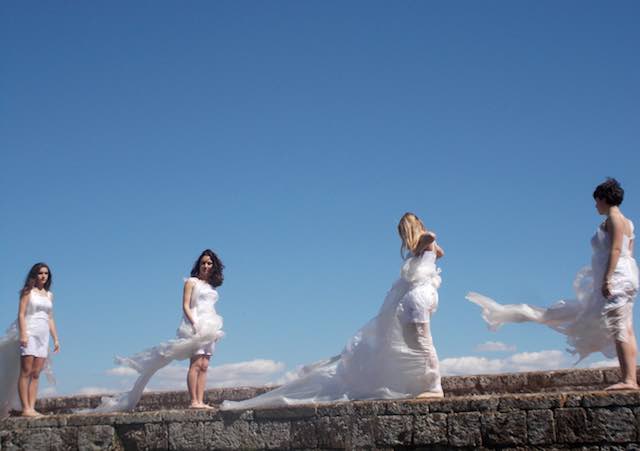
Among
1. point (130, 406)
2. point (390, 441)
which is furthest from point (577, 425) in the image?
point (130, 406)

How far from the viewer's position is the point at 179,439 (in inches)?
312

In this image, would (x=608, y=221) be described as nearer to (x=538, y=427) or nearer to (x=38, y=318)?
(x=538, y=427)

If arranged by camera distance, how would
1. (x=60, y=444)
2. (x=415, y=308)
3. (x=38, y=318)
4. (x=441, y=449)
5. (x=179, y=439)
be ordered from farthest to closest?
(x=38, y=318) → (x=60, y=444) → (x=179, y=439) → (x=415, y=308) → (x=441, y=449)

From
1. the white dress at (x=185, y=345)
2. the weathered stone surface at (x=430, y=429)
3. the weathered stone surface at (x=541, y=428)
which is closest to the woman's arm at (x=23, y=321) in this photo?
the white dress at (x=185, y=345)

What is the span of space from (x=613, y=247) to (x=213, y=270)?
171 inches

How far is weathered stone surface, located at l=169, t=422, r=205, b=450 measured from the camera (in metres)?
7.82

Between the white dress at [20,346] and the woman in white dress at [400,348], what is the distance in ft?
9.71

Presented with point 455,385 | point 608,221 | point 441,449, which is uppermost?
point 608,221

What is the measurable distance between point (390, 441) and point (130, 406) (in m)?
3.53

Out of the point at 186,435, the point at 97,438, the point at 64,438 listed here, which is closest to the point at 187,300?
the point at 186,435

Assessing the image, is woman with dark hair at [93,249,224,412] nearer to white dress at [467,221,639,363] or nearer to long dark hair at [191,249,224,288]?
long dark hair at [191,249,224,288]

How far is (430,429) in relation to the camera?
6652 millimetres

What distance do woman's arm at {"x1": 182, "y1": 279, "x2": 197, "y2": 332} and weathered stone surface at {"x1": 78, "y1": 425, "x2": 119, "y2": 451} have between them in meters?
1.42

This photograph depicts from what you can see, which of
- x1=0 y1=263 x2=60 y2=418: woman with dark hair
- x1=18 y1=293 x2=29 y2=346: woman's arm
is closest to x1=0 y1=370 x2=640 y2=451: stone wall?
x1=0 y1=263 x2=60 y2=418: woman with dark hair
